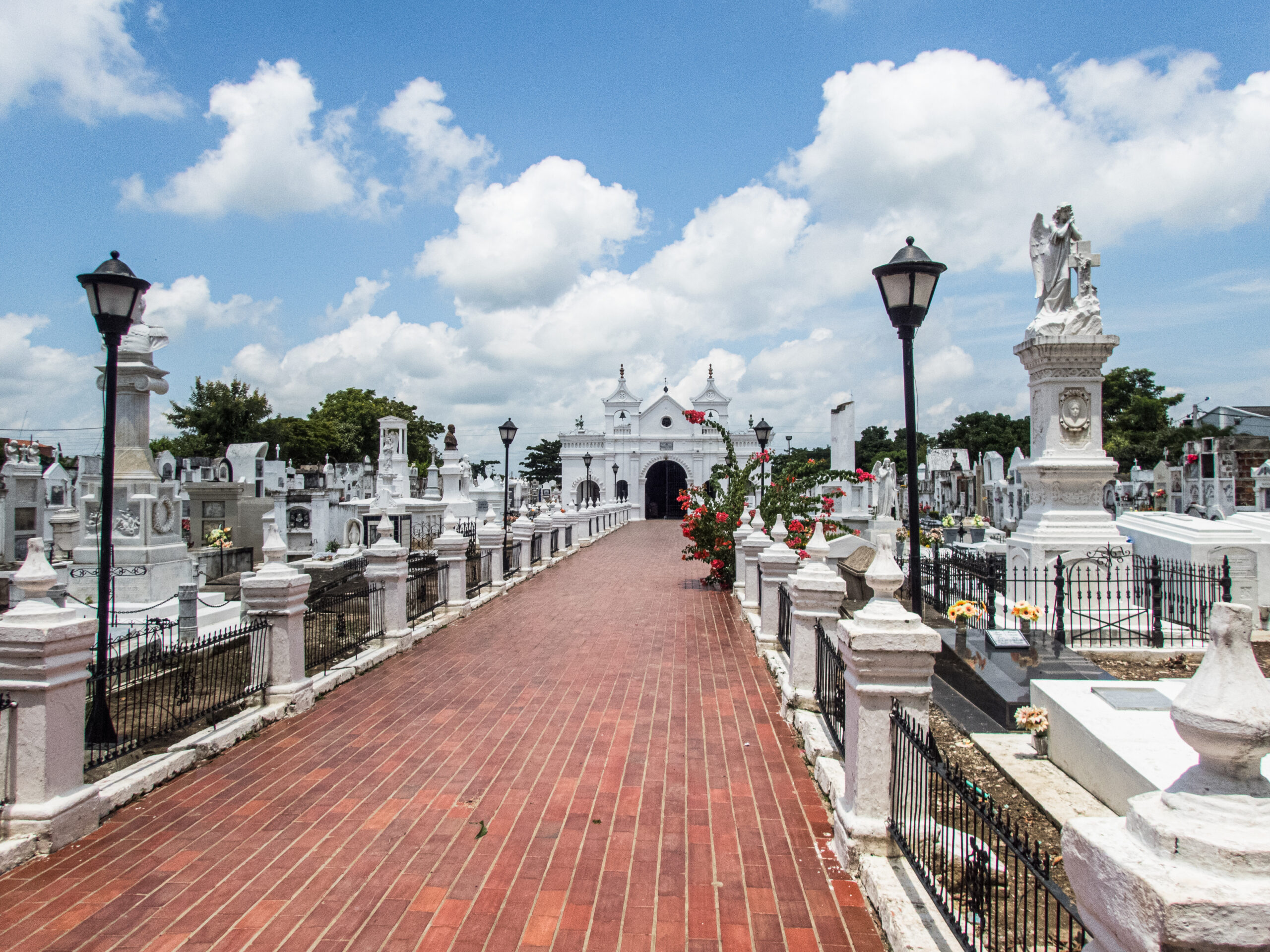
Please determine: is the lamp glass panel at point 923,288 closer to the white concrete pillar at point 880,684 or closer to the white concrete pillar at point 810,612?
the white concrete pillar at point 810,612

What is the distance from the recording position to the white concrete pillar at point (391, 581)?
9.34 meters

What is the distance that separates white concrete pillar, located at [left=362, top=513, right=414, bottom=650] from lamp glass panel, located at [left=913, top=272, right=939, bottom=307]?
6575mm

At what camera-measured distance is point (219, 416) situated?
47.8 meters

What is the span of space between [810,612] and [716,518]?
28.3 ft

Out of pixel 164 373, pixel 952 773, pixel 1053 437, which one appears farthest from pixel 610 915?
pixel 164 373

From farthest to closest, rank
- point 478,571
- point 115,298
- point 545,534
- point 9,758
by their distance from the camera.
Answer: point 545,534 → point 478,571 → point 115,298 → point 9,758

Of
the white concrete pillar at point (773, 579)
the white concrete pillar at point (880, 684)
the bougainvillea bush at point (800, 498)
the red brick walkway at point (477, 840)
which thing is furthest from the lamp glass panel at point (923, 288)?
the bougainvillea bush at point (800, 498)

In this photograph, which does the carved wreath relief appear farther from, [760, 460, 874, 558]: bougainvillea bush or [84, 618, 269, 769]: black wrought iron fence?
[84, 618, 269, 769]: black wrought iron fence

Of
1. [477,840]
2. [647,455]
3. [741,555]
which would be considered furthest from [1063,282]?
[647,455]

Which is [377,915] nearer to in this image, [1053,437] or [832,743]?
[832,743]

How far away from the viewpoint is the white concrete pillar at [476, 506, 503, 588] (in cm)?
1432

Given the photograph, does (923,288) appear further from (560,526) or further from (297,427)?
(297,427)

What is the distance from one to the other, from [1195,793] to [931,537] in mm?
14584

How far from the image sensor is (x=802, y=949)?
334 cm
